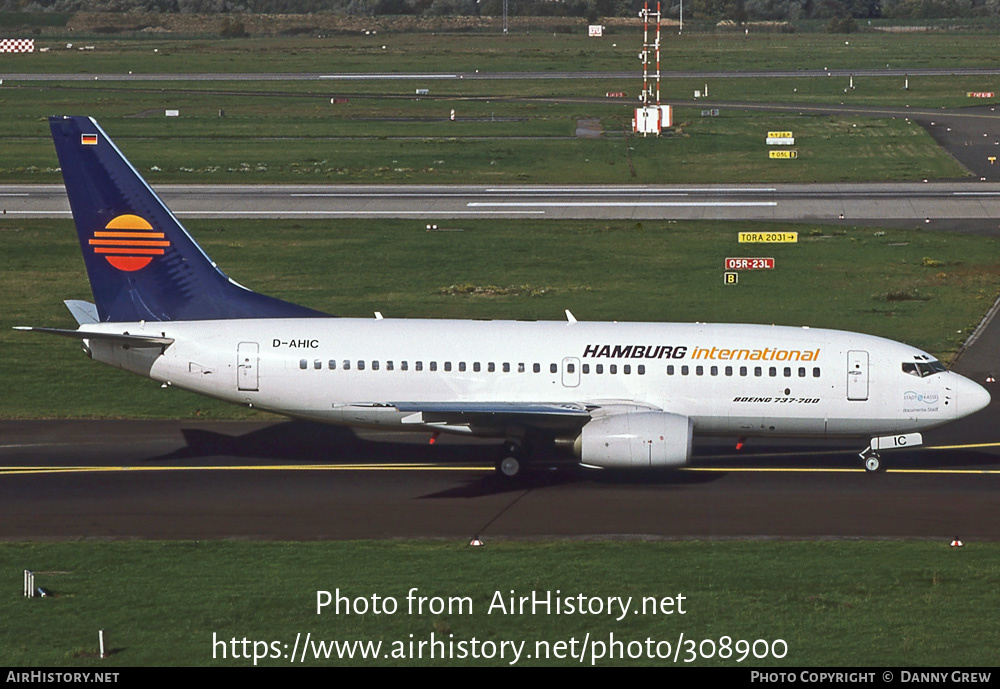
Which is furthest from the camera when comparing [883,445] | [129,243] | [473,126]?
[473,126]

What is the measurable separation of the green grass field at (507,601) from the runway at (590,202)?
168 ft

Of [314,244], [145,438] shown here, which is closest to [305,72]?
[314,244]

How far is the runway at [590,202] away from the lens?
265ft

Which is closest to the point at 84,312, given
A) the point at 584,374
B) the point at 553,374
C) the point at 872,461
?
the point at 553,374

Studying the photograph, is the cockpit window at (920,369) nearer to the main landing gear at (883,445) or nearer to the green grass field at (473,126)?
the main landing gear at (883,445)

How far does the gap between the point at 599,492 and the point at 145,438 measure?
14.8m

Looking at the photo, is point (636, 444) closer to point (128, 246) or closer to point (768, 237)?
point (128, 246)

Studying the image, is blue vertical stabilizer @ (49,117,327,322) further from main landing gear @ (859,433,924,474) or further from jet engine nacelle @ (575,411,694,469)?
main landing gear @ (859,433,924,474)

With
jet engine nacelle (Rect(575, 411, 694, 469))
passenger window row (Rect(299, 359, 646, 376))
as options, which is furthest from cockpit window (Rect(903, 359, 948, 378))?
passenger window row (Rect(299, 359, 646, 376))

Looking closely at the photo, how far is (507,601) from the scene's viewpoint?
27.3 metres

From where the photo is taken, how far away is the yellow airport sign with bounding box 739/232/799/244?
72.8 meters

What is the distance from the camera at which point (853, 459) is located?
39.8 meters

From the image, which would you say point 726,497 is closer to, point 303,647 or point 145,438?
point 303,647

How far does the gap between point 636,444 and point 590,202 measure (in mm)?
52828
